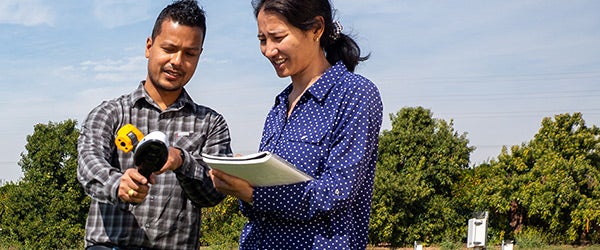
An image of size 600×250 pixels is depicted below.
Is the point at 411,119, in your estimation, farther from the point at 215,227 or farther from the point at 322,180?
the point at 322,180

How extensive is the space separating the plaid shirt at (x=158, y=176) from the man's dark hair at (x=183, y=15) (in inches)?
12.5

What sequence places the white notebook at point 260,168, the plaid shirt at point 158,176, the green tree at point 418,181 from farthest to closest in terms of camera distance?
the green tree at point 418,181 < the plaid shirt at point 158,176 < the white notebook at point 260,168

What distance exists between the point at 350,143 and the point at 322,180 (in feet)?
0.56

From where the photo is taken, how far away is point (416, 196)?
96.7 ft

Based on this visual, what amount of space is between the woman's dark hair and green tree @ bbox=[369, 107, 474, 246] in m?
25.4

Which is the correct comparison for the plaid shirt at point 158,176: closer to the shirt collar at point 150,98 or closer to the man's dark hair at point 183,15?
the shirt collar at point 150,98

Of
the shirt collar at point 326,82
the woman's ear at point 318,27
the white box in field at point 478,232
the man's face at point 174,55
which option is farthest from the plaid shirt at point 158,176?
the white box in field at point 478,232

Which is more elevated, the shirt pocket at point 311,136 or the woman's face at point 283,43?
the woman's face at point 283,43

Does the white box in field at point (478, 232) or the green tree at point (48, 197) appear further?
the green tree at point (48, 197)

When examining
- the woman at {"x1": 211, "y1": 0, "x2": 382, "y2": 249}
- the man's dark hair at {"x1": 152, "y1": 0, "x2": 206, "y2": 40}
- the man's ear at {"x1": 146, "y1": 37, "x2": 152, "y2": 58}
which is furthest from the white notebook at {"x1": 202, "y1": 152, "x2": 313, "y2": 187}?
the man's ear at {"x1": 146, "y1": 37, "x2": 152, "y2": 58}

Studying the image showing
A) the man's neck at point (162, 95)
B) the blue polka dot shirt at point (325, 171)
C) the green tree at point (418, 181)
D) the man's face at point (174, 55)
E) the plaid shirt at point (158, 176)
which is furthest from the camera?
the green tree at point (418, 181)

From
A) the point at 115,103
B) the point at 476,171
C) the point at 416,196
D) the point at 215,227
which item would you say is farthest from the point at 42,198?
the point at 115,103

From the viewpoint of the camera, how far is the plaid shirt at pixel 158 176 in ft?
11.7

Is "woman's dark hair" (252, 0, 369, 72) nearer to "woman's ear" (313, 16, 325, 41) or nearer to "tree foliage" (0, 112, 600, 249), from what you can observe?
"woman's ear" (313, 16, 325, 41)
